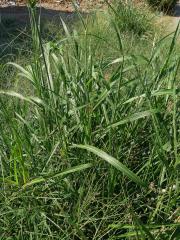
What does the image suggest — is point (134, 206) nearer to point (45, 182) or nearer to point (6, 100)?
point (45, 182)

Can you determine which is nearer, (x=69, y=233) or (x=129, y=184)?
(x=69, y=233)

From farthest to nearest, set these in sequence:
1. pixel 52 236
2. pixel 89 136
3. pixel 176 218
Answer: pixel 89 136 → pixel 176 218 → pixel 52 236

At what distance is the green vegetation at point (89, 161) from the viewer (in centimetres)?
193

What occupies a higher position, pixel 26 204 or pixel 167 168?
pixel 167 168

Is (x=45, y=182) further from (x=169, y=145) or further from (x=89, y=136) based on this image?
(x=169, y=145)

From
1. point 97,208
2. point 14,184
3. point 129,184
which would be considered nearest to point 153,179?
point 129,184

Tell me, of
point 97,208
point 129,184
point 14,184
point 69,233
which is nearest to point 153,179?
point 129,184

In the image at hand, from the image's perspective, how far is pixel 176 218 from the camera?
2.00 metres

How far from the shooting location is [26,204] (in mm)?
2006

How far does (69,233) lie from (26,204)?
0.22 m

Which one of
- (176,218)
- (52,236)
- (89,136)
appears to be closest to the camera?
(52,236)

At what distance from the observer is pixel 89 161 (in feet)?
6.87

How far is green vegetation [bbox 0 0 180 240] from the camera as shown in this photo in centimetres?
193

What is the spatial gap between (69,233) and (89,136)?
437mm
